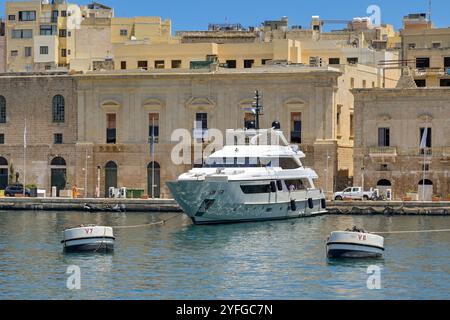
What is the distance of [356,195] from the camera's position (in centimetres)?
8312

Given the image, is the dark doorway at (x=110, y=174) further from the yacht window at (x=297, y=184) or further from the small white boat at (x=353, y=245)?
the small white boat at (x=353, y=245)

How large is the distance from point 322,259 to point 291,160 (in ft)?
74.5

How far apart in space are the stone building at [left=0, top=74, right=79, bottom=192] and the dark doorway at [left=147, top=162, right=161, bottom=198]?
4795 millimetres

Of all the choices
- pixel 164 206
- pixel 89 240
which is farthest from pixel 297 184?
pixel 89 240

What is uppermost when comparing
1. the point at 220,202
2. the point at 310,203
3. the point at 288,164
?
the point at 288,164

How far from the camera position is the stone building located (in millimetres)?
91562

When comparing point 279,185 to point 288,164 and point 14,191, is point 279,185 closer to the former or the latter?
point 288,164

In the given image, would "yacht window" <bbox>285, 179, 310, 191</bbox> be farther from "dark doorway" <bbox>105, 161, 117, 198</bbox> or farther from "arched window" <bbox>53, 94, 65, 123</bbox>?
"arched window" <bbox>53, 94, 65, 123</bbox>

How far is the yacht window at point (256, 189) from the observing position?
70.4 m

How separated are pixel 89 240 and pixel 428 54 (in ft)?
144

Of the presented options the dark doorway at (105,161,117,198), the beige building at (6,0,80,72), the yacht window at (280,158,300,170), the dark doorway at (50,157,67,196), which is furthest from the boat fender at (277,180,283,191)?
the beige building at (6,0,80,72)

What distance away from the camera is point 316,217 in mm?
75938
